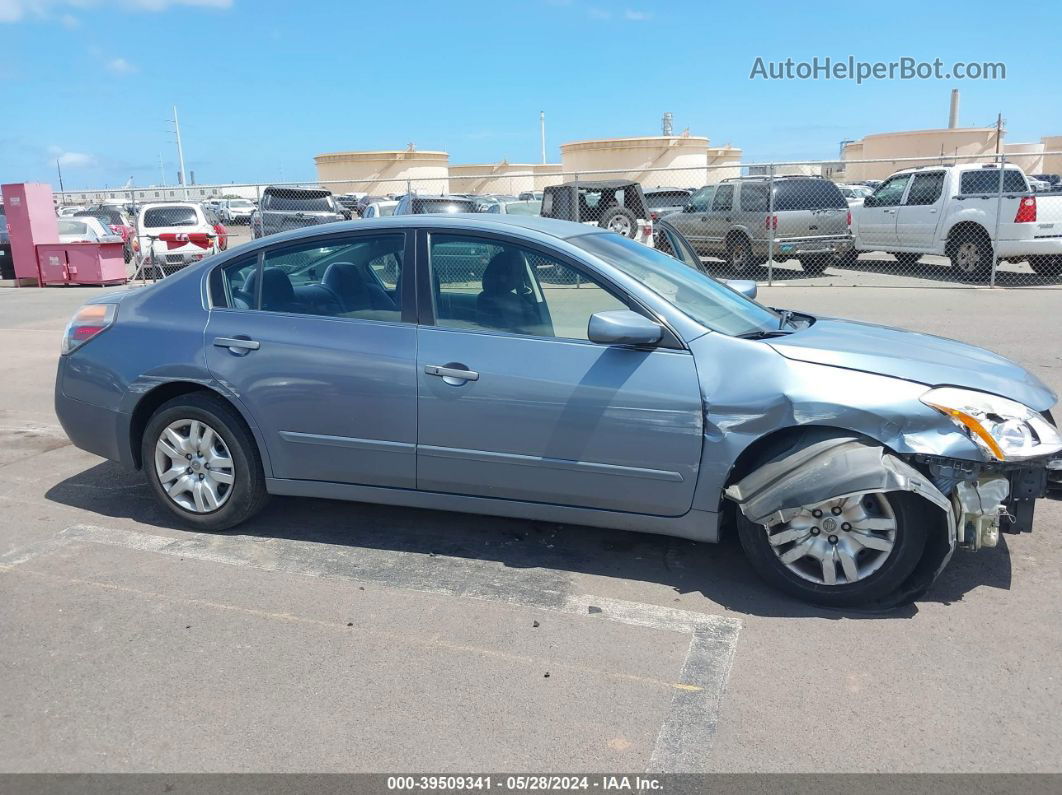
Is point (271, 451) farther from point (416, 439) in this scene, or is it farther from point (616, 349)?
point (616, 349)

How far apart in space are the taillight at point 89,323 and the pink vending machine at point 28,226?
16.2 metres

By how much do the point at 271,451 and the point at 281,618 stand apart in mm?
1029

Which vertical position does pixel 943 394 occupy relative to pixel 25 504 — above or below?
above

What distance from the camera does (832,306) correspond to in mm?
13227

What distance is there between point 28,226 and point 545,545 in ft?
60.7

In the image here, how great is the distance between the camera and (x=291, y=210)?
19000mm

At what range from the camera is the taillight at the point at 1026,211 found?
1401cm

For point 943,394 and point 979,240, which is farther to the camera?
point 979,240

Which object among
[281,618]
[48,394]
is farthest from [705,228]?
[281,618]

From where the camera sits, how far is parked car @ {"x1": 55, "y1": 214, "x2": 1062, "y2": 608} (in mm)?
3740

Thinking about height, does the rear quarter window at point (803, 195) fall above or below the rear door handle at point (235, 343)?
above

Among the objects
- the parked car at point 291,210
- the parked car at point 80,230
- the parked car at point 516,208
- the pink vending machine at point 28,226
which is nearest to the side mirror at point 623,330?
the parked car at point 291,210

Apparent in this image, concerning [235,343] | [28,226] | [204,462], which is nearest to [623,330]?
[235,343]

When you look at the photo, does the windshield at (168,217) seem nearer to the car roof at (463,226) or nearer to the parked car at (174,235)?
the parked car at (174,235)
